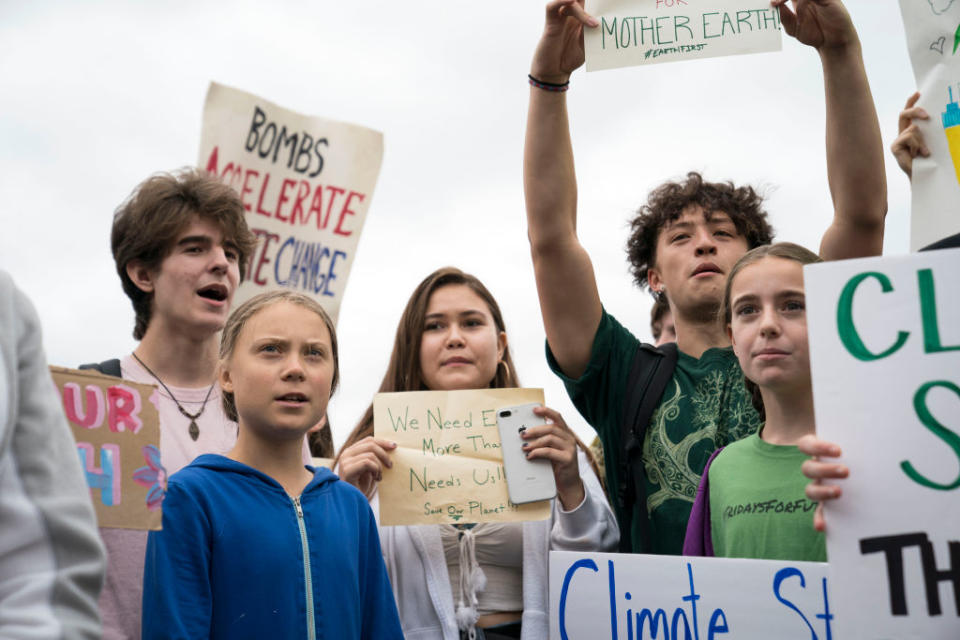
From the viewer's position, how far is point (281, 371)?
271 cm

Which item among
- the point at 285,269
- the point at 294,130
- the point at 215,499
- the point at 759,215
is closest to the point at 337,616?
the point at 215,499

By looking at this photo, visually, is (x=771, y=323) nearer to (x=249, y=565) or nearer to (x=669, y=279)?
(x=669, y=279)

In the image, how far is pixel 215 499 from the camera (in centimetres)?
253

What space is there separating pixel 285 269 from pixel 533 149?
7.10ft

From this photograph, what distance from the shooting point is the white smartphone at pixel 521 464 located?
3.18 metres

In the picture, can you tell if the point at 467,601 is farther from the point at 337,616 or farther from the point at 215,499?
the point at 215,499

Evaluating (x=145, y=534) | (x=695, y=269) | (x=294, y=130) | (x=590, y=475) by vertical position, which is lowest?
(x=145, y=534)

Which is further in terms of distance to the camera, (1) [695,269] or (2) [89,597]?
(1) [695,269]

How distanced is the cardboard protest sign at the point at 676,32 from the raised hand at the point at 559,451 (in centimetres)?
115

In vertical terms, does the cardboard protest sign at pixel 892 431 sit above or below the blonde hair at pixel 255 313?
below

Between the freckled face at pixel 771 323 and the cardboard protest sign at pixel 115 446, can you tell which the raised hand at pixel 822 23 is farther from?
the cardboard protest sign at pixel 115 446

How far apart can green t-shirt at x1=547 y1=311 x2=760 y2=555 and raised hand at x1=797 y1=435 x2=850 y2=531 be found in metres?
0.82

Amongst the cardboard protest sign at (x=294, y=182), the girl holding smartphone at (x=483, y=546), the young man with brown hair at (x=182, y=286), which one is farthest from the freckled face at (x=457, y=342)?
the cardboard protest sign at (x=294, y=182)

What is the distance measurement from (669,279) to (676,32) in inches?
33.1
